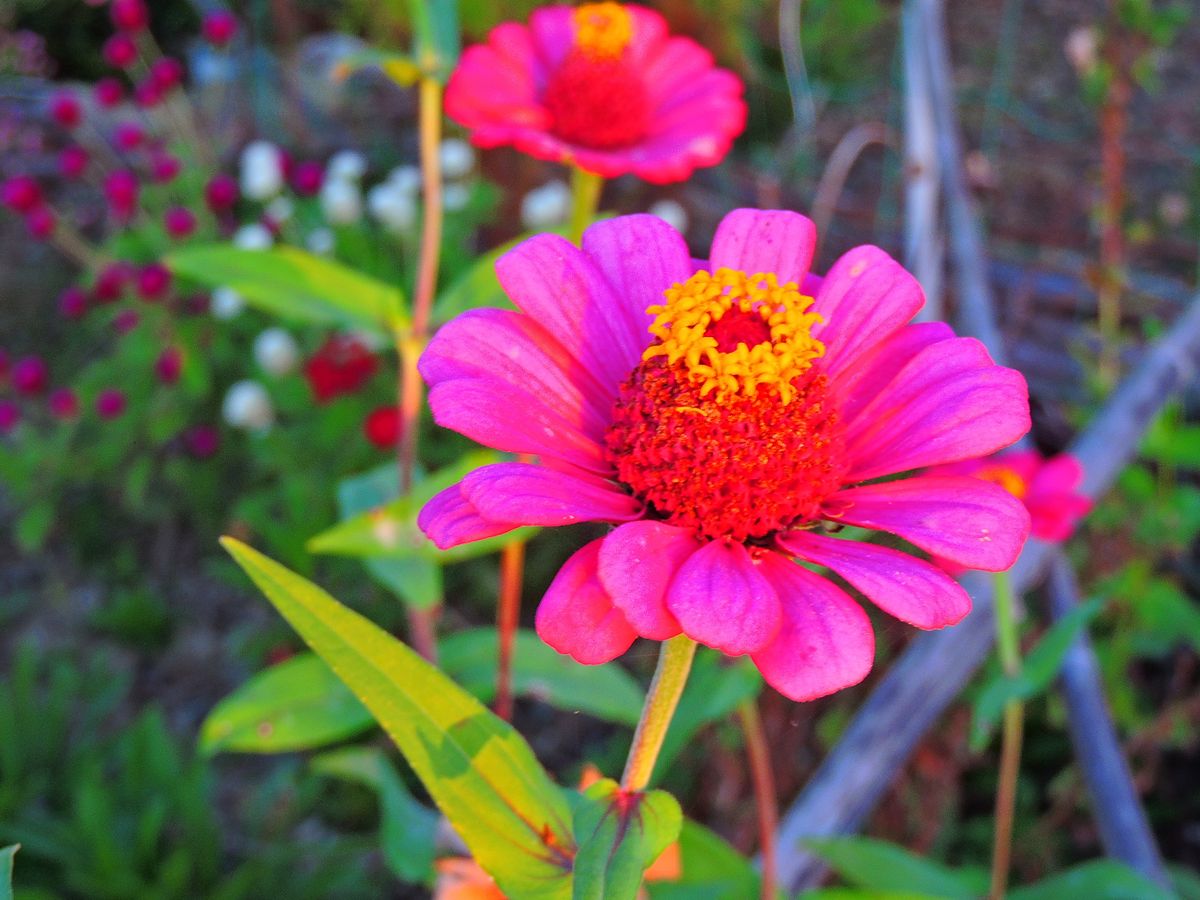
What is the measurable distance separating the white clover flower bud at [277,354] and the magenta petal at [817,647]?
2.04 metres

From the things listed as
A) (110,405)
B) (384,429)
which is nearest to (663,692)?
(384,429)

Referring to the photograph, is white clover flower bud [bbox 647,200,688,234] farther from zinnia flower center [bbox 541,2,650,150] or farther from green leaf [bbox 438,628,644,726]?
green leaf [bbox 438,628,644,726]

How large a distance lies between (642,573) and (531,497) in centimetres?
7

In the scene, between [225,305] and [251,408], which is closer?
[251,408]

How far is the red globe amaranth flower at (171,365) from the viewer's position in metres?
2.34

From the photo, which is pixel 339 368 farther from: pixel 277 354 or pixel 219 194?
pixel 219 194

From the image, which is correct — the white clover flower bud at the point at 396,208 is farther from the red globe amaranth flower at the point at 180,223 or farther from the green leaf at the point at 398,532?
the green leaf at the point at 398,532

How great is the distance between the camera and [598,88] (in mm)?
1197

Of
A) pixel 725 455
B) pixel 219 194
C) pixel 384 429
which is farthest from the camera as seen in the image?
pixel 219 194

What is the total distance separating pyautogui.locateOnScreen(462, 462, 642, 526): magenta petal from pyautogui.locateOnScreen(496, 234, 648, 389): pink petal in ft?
0.41

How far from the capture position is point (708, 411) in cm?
68

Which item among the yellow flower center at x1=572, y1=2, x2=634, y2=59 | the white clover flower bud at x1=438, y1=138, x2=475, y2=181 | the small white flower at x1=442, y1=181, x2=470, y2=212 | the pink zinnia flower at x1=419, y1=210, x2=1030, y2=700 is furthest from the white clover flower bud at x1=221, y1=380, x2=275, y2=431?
the pink zinnia flower at x1=419, y1=210, x2=1030, y2=700

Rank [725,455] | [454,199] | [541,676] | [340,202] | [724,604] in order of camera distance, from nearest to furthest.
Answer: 1. [724,604]
2. [725,455]
3. [541,676]
4. [340,202]
5. [454,199]

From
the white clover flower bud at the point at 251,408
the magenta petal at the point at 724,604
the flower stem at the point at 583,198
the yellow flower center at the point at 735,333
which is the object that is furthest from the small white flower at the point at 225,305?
the magenta petal at the point at 724,604
